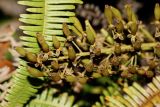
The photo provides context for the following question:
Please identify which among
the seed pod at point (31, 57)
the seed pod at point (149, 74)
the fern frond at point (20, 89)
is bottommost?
the fern frond at point (20, 89)

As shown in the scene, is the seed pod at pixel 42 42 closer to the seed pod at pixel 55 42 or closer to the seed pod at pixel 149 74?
the seed pod at pixel 55 42

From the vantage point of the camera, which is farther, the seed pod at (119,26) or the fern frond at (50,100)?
the fern frond at (50,100)

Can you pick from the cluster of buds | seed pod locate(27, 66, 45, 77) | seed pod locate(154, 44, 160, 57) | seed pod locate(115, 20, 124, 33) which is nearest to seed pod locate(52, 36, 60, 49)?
the cluster of buds

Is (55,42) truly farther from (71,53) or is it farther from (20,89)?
(20,89)

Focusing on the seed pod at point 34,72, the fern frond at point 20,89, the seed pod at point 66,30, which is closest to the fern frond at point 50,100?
the fern frond at point 20,89

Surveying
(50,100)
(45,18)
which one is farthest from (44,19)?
(50,100)

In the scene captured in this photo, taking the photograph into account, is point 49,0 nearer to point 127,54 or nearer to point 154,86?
point 127,54
